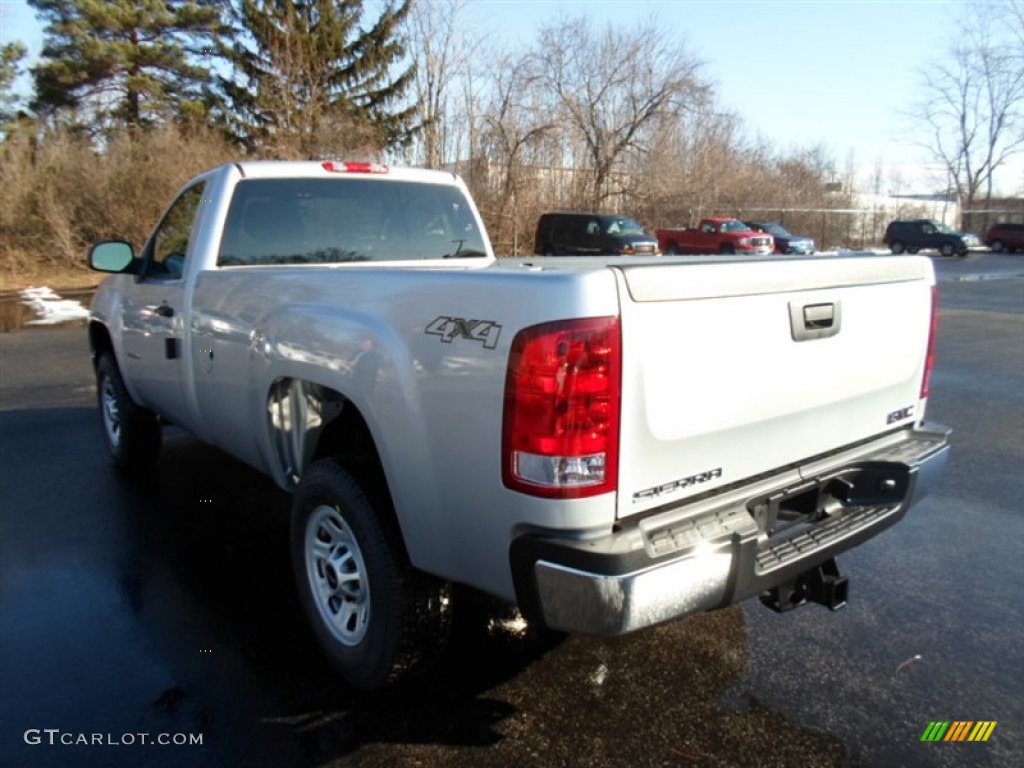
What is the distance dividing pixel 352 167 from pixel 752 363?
2952mm

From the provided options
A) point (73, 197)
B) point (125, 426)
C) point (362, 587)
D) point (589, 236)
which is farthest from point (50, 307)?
point (362, 587)

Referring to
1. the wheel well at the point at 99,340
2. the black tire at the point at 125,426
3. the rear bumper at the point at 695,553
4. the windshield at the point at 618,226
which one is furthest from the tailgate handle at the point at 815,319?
the windshield at the point at 618,226

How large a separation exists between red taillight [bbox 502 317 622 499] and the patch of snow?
1321cm

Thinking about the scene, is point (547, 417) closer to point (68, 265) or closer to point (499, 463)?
point (499, 463)

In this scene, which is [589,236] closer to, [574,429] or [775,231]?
[775,231]

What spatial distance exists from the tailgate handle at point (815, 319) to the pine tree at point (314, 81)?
86.7ft

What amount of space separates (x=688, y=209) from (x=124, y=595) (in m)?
37.6

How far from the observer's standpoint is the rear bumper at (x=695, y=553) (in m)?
2.11

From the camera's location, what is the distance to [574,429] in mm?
2121

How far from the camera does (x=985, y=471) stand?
18.8ft

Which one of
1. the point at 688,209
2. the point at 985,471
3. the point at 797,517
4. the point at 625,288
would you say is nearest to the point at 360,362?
the point at 625,288

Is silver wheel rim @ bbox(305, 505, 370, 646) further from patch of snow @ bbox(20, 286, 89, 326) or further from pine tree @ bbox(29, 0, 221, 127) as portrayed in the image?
pine tree @ bbox(29, 0, 221, 127)

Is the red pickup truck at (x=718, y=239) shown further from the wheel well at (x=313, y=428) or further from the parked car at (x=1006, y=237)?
the wheel well at (x=313, y=428)

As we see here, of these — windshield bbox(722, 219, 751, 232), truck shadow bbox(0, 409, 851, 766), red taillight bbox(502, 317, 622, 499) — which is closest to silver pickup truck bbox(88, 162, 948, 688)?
red taillight bbox(502, 317, 622, 499)
